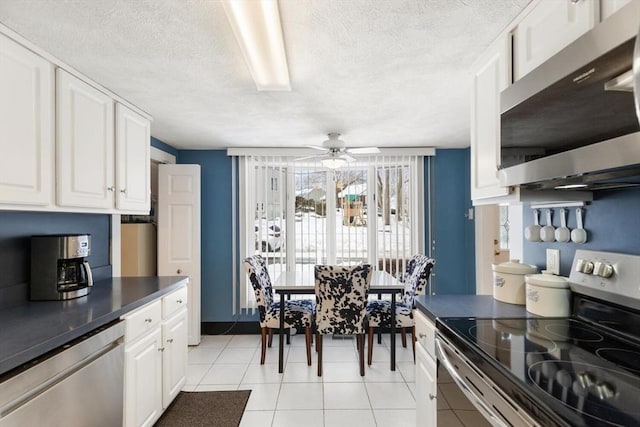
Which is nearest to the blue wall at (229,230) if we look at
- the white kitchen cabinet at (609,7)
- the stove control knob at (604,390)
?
the white kitchen cabinet at (609,7)

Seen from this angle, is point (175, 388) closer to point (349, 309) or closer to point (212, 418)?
point (212, 418)

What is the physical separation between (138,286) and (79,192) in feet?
2.39

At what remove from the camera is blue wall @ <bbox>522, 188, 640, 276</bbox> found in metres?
1.32

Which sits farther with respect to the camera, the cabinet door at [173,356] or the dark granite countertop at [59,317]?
the cabinet door at [173,356]

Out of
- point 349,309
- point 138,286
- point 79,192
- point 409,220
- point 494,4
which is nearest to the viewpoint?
point 494,4

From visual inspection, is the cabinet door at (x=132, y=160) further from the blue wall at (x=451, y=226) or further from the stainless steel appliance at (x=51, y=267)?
the blue wall at (x=451, y=226)

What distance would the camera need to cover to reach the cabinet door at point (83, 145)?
1.82 metres

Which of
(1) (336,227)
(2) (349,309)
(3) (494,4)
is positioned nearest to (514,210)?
(3) (494,4)

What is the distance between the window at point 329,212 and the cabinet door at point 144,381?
1.94m

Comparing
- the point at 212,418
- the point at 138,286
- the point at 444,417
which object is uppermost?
the point at 138,286

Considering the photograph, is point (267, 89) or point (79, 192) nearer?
point (79, 192)

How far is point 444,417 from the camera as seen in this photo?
1454 millimetres

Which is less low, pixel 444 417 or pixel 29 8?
pixel 29 8

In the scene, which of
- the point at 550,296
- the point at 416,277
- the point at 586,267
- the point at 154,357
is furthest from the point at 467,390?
the point at 416,277
